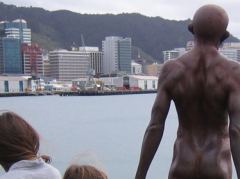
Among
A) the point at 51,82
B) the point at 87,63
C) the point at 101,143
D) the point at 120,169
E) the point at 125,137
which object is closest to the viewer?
the point at 120,169

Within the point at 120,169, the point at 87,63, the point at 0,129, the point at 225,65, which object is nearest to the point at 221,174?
the point at 225,65

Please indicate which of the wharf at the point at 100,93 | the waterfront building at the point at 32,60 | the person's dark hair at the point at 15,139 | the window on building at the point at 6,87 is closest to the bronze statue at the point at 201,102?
the person's dark hair at the point at 15,139

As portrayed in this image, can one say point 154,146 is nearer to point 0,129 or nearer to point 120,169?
→ point 0,129

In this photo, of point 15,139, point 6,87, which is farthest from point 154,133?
point 6,87

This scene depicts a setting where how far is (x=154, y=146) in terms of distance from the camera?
4508 millimetres

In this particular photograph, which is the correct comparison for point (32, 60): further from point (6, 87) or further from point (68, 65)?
point (6, 87)

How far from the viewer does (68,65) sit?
616ft

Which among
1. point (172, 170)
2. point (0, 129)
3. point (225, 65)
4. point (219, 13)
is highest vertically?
point (219, 13)

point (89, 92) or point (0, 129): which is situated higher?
point (0, 129)

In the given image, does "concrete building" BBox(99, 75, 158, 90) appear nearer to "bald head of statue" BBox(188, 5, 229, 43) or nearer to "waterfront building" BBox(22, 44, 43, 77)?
"waterfront building" BBox(22, 44, 43, 77)

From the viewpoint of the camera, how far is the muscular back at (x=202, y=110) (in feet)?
14.5

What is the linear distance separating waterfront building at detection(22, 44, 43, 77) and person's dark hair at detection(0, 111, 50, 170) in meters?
176

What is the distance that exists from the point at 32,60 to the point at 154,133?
180 meters

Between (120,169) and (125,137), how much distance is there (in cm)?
1847
